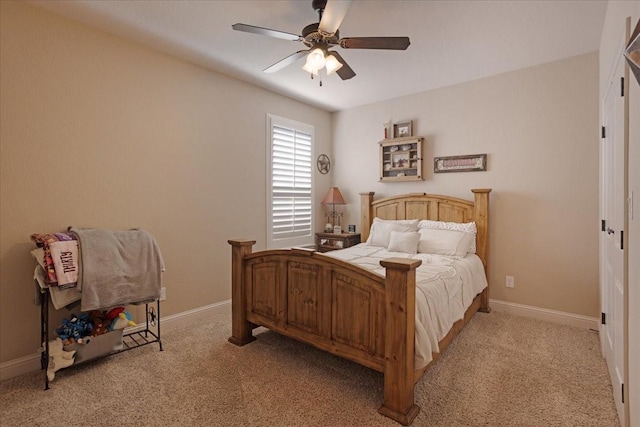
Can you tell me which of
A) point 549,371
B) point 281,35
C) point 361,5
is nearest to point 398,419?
point 549,371

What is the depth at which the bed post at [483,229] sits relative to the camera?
144 inches

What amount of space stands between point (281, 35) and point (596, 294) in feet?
12.2

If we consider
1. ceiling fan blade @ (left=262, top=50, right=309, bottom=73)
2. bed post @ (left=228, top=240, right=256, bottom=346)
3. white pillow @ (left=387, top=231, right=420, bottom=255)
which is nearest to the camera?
ceiling fan blade @ (left=262, top=50, right=309, bottom=73)

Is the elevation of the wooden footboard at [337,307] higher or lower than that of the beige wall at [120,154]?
lower

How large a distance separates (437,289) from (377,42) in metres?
1.79

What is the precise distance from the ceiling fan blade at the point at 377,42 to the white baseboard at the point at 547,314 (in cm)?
302

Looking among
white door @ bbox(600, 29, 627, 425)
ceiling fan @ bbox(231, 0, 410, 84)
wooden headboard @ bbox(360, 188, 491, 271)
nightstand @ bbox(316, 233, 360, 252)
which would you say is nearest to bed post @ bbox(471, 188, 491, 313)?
wooden headboard @ bbox(360, 188, 491, 271)

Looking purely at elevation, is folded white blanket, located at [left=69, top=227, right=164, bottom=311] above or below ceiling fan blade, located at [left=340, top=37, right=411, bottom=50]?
below

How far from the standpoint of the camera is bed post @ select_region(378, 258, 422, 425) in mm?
1867

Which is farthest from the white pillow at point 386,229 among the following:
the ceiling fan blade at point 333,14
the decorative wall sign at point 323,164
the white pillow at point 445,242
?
the ceiling fan blade at point 333,14

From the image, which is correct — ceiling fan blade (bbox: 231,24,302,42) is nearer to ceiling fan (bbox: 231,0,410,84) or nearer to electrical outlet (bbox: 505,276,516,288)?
ceiling fan (bbox: 231,0,410,84)

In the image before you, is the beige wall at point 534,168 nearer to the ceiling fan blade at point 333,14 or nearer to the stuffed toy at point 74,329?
the ceiling fan blade at point 333,14

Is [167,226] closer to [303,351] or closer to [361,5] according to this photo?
[303,351]

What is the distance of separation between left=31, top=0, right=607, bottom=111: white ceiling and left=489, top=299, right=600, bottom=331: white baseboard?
8.59ft
